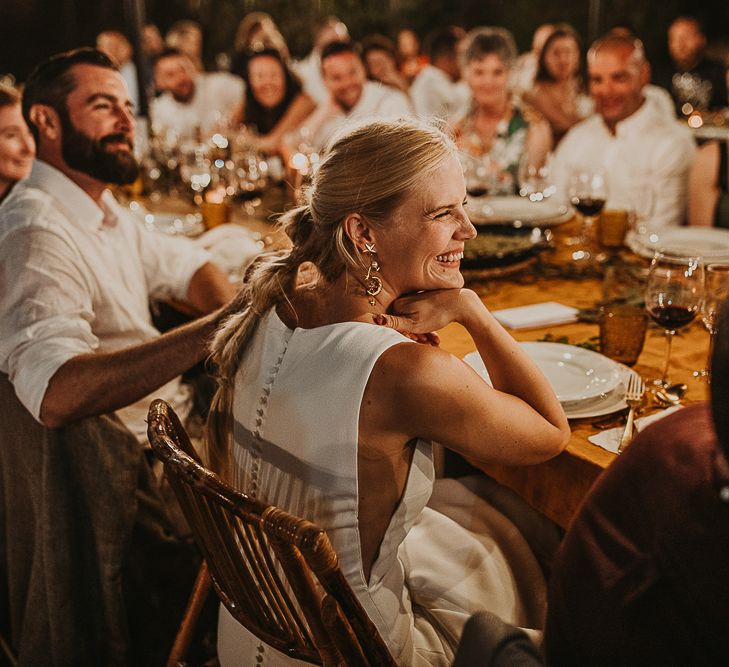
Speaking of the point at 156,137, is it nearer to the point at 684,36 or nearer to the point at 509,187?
the point at 509,187

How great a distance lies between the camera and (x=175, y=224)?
9.94 feet

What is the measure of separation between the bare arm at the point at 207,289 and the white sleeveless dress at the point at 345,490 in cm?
101

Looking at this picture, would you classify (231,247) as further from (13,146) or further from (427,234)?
(427,234)

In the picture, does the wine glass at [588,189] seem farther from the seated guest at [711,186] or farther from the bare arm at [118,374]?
the bare arm at [118,374]

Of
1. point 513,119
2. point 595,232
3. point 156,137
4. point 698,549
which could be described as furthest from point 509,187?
point 698,549

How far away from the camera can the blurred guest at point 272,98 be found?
18.0ft

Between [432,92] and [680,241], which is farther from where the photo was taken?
[432,92]

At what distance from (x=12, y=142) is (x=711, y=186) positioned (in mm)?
2575

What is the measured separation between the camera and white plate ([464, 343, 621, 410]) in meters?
1.45

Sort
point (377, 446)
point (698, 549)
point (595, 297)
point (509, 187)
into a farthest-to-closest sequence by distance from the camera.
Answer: point (509, 187) < point (595, 297) < point (377, 446) < point (698, 549)

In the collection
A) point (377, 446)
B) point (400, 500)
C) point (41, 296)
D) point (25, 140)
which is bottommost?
point (400, 500)

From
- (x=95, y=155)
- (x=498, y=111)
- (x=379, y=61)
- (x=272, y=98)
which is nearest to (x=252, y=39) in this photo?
(x=379, y=61)

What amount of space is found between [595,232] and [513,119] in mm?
1659

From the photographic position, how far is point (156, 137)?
4121mm
